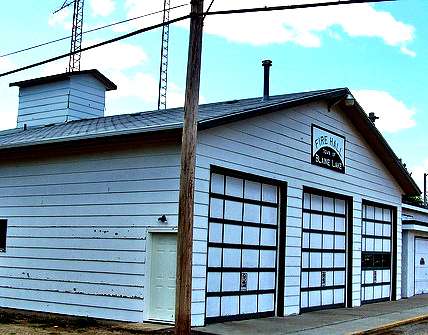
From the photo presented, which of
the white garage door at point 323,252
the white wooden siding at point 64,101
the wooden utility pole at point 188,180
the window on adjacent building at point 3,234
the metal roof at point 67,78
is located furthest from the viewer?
the metal roof at point 67,78

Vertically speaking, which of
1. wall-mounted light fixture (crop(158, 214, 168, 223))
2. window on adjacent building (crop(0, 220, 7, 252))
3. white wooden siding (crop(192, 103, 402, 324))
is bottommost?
window on adjacent building (crop(0, 220, 7, 252))

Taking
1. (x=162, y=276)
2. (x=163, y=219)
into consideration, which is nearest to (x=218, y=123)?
(x=163, y=219)

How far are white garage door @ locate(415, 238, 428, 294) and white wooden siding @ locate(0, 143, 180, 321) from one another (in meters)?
14.5

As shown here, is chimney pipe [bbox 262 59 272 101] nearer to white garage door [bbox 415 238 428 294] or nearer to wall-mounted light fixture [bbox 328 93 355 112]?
wall-mounted light fixture [bbox 328 93 355 112]

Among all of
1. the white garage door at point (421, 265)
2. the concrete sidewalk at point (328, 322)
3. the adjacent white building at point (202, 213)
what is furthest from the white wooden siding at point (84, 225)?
the white garage door at point (421, 265)

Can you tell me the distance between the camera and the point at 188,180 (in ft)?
33.9

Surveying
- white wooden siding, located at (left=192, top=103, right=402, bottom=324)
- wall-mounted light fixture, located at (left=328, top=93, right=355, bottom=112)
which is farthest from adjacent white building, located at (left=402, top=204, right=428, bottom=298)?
wall-mounted light fixture, located at (left=328, top=93, right=355, bottom=112)

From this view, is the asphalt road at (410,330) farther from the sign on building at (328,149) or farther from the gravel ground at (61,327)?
the gravel ground at (61,327)

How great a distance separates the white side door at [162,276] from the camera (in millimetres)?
13398

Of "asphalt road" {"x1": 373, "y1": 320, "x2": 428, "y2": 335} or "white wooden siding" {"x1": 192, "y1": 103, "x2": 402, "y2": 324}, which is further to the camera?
"asphalt road" {"x1": 373, "y1": 320, "x2": 428, "y2": 335}

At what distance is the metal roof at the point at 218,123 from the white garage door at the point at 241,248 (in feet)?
4.94

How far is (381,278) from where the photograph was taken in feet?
72.2

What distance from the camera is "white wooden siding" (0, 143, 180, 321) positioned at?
13766 mm

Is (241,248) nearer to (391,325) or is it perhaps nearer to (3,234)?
(391,325)
